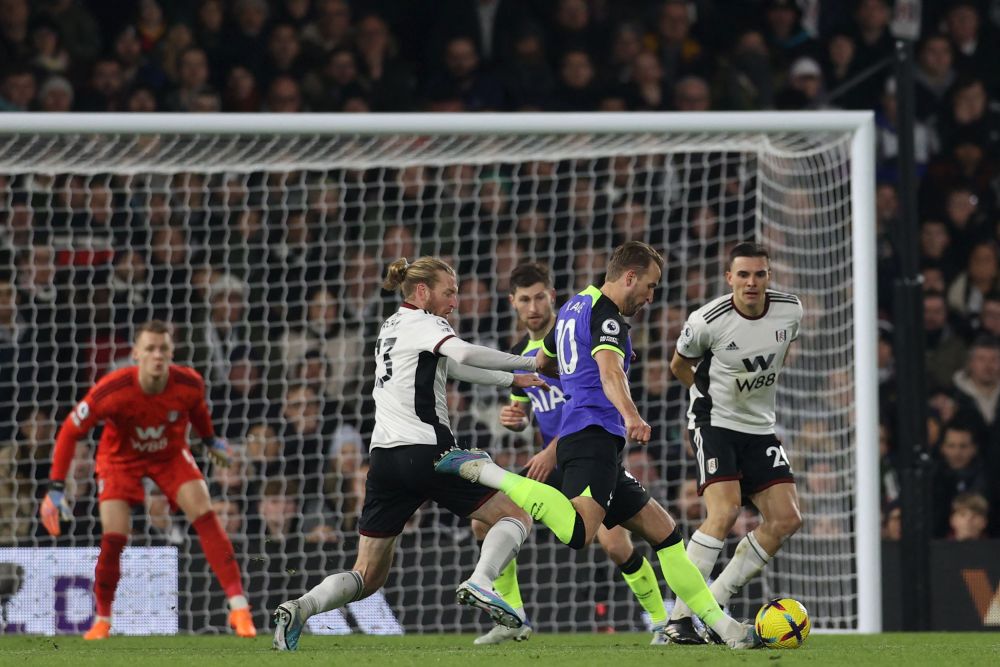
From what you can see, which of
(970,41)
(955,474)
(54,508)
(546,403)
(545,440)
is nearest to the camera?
(546,403)

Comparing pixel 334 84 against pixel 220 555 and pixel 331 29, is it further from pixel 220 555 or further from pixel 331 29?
pixel 220 555

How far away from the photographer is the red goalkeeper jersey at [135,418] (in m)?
8.02

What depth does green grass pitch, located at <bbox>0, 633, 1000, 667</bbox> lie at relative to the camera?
18.1 ft

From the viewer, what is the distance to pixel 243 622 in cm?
795

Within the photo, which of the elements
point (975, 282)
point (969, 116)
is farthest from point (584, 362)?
point (969, 116)

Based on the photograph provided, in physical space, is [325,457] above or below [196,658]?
above

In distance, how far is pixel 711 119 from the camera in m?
8.74

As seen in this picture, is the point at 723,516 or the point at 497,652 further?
the point at 723,516

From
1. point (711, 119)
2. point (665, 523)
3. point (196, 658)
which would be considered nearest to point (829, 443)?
point (711, 119)

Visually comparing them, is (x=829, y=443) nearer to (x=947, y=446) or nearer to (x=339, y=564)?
(x=947, y=446)

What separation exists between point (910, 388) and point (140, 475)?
4.43m

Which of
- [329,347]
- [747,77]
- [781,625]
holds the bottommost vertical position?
[781,625]

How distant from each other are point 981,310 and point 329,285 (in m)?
4.70

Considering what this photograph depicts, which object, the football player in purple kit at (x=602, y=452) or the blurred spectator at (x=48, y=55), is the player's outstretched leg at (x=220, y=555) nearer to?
the football player in purple kit at (x=602, y=452)
